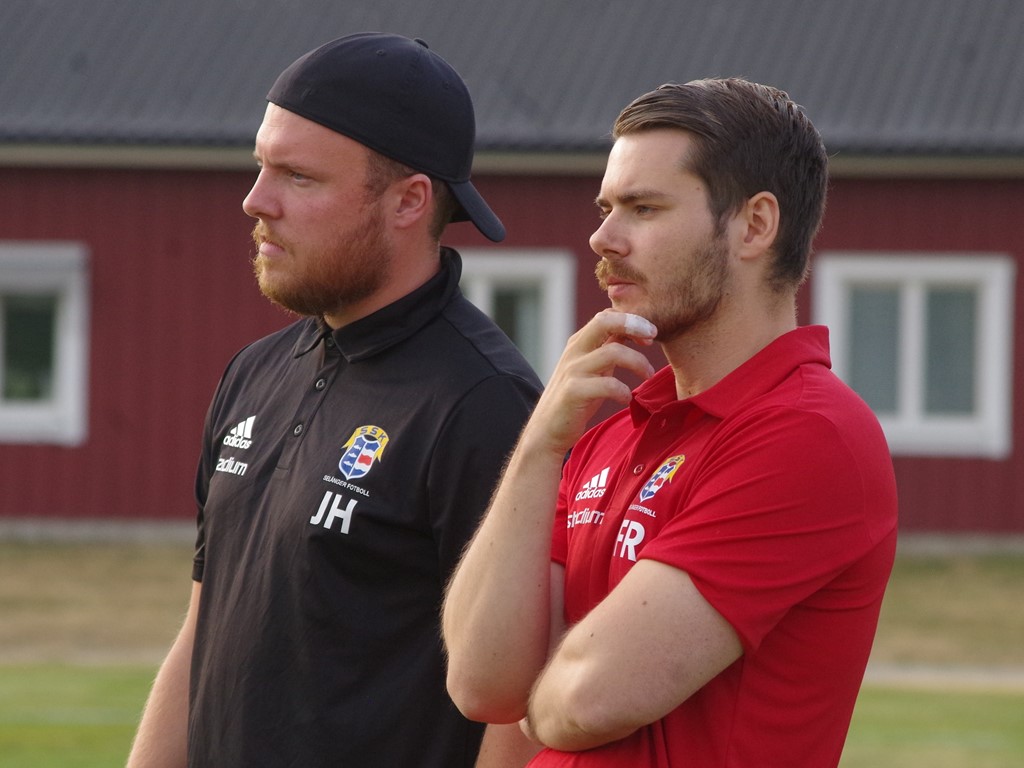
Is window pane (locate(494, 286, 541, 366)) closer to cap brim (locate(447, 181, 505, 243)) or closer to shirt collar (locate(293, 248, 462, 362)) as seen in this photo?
cap brim (locate(447, 181, 505, 243))

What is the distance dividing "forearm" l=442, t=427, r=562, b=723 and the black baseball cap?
759 millimetres

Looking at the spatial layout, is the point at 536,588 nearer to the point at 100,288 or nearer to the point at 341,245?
the point at 341,245

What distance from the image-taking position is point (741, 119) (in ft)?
8.75

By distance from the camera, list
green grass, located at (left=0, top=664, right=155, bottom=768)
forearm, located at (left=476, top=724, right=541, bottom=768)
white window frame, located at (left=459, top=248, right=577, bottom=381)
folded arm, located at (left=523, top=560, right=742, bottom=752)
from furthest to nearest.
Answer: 1. white window frame, located at (left=459, top=248, right=577, bottom=381)
2. green grass, located at (left=0, top=664, right=155, bottom=768)
3. forearm, located at (left=476, top=724, right=541, bottom=768)
4. folded arm, located at (left=523, top=560, right=742, bottom=752)

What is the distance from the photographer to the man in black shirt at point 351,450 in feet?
9.72

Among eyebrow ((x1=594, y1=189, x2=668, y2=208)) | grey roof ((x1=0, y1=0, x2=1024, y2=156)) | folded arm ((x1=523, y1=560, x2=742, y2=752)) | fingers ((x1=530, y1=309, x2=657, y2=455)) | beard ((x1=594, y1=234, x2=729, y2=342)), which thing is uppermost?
grey roof ((x1=0, y1=0, x2=1024, y2=156))

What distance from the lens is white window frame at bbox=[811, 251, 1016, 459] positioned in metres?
16.1

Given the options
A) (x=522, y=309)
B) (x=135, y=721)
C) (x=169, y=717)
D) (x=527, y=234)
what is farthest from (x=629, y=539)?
(x=522, y=309)

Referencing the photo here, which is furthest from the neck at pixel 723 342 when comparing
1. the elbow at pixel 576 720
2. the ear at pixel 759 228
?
the elbow at pixel 576 720

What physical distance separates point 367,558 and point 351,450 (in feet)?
0.65

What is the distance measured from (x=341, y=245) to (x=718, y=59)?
47.4ft

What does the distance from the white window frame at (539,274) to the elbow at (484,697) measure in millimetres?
13549

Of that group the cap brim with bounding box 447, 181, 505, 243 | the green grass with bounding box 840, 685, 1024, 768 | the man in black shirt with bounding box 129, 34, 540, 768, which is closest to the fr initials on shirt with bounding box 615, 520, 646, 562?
the man in black shirt with bounding box 129, 34, 540, 768

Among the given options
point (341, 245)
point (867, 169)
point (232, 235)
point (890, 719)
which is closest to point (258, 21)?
point (232, 235)
